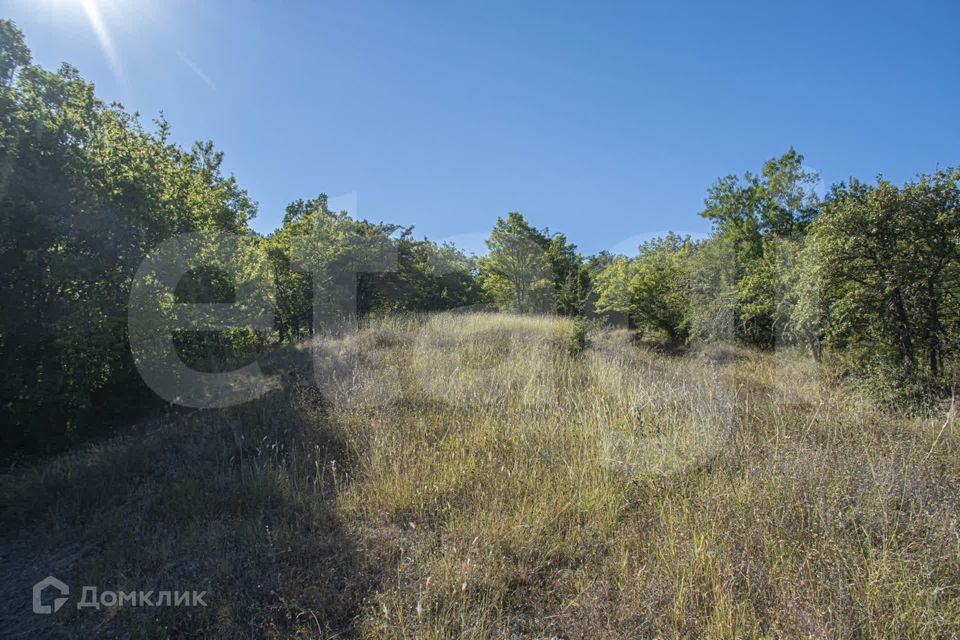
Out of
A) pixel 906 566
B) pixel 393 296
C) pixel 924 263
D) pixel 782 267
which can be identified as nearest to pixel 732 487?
pixel 906 566

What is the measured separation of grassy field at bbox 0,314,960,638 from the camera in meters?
2.07

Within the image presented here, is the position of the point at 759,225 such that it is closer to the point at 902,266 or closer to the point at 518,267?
the point at 902,266

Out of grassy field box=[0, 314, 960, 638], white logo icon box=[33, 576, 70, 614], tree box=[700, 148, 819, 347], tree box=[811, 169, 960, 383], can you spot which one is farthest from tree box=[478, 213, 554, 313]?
white logo icon box=[33, 576, 70, 614]

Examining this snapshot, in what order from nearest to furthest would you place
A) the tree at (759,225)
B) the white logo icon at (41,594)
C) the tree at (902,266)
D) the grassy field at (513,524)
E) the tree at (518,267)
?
1. the grassy field at (513,524)
2. the white logo icon at (41,594)
3. the tree at (902,266)
4. the tree at (759,225)
5. the tree at (518,267)

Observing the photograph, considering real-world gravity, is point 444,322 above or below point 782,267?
→ below

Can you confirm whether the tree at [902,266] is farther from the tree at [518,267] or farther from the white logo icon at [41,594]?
the tree at [518,267]

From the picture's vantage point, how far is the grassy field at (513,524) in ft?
6.81

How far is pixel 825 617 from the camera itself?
1.87 m

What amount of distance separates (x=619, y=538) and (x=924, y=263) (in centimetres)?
866

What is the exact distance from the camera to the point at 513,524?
2807 mm

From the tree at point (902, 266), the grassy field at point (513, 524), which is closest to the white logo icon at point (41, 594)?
the grassy field at point (513, 524)

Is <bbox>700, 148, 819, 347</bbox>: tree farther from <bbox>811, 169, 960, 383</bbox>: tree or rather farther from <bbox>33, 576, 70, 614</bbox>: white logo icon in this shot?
<bbox>33, 576, 70, 614</bbox>: white logo icon

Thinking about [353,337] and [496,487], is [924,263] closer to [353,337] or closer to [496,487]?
[496,487]

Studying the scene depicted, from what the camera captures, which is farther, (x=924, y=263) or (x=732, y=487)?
(x=924, y=263)
